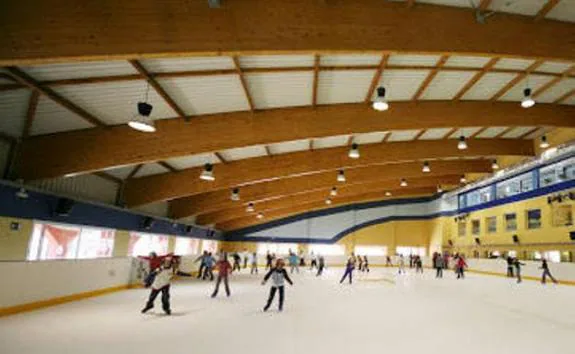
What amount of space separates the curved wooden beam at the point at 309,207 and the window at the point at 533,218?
1289cm

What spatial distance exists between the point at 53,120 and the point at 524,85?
1430 cm

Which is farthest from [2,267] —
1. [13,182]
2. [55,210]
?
[55,210]

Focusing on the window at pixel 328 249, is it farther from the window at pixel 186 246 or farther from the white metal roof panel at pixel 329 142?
the white metal roof panel at pixel 329 142

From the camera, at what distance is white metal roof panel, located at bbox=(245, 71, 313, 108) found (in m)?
9.74

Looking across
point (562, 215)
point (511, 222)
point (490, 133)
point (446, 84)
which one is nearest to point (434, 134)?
point (490, 133)

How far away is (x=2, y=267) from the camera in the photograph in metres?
8.40

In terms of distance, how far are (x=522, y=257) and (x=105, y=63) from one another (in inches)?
1024

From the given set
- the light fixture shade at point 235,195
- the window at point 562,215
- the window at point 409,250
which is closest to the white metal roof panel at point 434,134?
the window at point 562,215

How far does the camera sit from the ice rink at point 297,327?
611 cm

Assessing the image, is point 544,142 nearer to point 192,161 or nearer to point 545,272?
point 545,272

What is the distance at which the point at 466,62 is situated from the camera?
33.6ft

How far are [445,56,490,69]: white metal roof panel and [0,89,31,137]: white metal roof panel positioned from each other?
1062 centimetres

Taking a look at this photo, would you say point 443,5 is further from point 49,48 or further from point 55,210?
point 55,210

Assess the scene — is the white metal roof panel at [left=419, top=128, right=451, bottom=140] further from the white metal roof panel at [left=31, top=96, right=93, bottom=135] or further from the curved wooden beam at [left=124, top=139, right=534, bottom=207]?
the white metal roof panel at [left=31, top=96, right=93, bottom=135]
